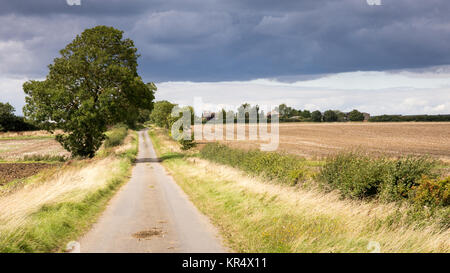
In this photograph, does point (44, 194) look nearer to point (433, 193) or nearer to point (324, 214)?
point (324, 214)

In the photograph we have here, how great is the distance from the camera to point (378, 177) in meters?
14.0

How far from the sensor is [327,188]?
15.5 metres

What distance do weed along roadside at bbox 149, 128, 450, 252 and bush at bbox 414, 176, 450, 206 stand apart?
4cm

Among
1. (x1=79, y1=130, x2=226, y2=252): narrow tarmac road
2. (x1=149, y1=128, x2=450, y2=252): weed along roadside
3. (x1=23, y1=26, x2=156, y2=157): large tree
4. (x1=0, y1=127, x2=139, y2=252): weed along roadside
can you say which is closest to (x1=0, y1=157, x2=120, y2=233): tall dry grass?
(x1=0, y1=127, x2=139, y2=252): weed along roadside

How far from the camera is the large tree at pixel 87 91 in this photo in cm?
3616

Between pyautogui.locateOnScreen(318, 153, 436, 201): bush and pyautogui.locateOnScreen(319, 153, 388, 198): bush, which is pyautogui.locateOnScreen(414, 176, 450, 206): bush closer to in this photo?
pyautogui.locateOnScreen(318, 153, 436, 201): bush

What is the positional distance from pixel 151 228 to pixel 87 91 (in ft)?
106

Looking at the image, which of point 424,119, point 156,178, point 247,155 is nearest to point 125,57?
point 156,178

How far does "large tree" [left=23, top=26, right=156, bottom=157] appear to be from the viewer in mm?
36156

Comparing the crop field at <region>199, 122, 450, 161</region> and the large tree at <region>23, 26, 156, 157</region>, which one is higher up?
the large tree at <region>23, 26, 156, 157</region>

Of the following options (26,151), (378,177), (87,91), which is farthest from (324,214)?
(26,151)

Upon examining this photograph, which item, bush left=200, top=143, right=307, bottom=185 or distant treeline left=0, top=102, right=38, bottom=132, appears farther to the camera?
distant treeline left=0, top=102, right=38, bottom=132

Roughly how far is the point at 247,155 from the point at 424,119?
563 ft
